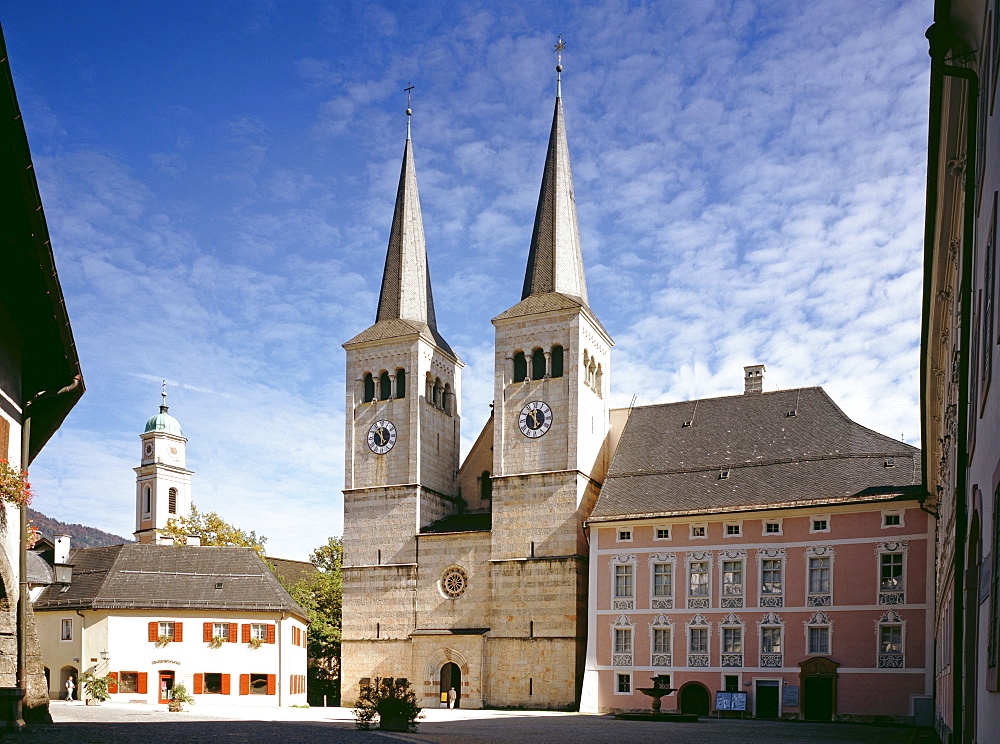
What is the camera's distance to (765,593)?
42.5 meters

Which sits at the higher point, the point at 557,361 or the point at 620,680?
the point at 557,361

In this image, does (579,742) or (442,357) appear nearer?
(579,742)

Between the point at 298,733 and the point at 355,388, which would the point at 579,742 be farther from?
the point at 355,388

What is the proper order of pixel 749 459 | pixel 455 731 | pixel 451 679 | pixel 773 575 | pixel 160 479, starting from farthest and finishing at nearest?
1. pixel 160 479
2. pixel 451 679
3. pixel 749 459
4. pixel 773 575
5. pixel 455 731

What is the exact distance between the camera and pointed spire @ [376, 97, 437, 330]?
56.0 m

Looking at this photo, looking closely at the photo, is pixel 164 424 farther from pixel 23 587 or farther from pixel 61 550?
pixel 23 587

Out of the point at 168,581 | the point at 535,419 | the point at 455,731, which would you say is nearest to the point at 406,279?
the point at 535,419

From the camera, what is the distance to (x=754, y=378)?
52219 mm

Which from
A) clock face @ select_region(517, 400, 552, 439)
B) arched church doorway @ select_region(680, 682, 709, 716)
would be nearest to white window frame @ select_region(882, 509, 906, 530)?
arched church doorway @ select_region(680, 682, 709, 716)

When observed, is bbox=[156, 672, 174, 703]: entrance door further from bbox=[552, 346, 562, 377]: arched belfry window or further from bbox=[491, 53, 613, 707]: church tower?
bbox=[552, 346, 562, 377]: arched belfry window

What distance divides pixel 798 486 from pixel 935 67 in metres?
34.8

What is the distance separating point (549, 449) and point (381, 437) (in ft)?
29.5

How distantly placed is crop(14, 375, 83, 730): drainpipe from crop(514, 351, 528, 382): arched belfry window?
3621cm

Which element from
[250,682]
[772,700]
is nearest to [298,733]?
[772,700]
